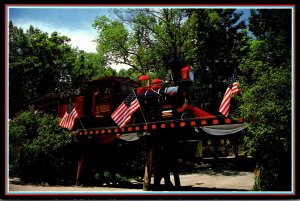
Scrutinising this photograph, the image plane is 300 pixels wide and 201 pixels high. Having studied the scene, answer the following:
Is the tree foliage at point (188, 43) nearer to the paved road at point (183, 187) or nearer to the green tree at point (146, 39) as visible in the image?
the green tree at point (146, 39)

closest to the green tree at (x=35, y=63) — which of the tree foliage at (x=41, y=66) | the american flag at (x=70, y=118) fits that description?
the tree foliage at (x=41, y=66)

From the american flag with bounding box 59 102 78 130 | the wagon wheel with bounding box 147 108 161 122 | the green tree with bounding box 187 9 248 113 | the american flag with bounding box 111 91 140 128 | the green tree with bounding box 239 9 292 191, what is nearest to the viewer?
the green tree with bounding box 239 9 292 191

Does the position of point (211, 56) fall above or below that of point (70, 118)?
above

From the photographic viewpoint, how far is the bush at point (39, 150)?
674 inches

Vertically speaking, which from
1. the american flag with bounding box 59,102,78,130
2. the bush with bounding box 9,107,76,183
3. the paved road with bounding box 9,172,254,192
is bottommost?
the paved road with bounding box 9,172,254,192

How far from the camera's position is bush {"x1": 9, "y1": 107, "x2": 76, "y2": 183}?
1711cm

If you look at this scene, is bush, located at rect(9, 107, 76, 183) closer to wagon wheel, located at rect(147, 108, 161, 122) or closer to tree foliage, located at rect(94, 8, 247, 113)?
wagon wheel, located at rect(147, 108, 161, 122)

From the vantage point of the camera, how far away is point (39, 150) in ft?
55.8

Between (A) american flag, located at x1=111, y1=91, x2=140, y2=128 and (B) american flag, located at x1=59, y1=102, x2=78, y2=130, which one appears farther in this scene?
(B) american flag, located at x1=59, y1=102, x2=78, y2=130

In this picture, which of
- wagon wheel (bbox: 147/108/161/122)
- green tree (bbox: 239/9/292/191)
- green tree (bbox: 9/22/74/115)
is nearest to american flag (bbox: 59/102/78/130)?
wagon wheel (bbox: 147/108/161/122)

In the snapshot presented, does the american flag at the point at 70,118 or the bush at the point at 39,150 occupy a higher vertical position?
the american flag at the point at 70,118

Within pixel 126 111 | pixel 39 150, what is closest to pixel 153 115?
pixel 126 111

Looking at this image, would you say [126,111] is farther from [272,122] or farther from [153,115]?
[272,122]
